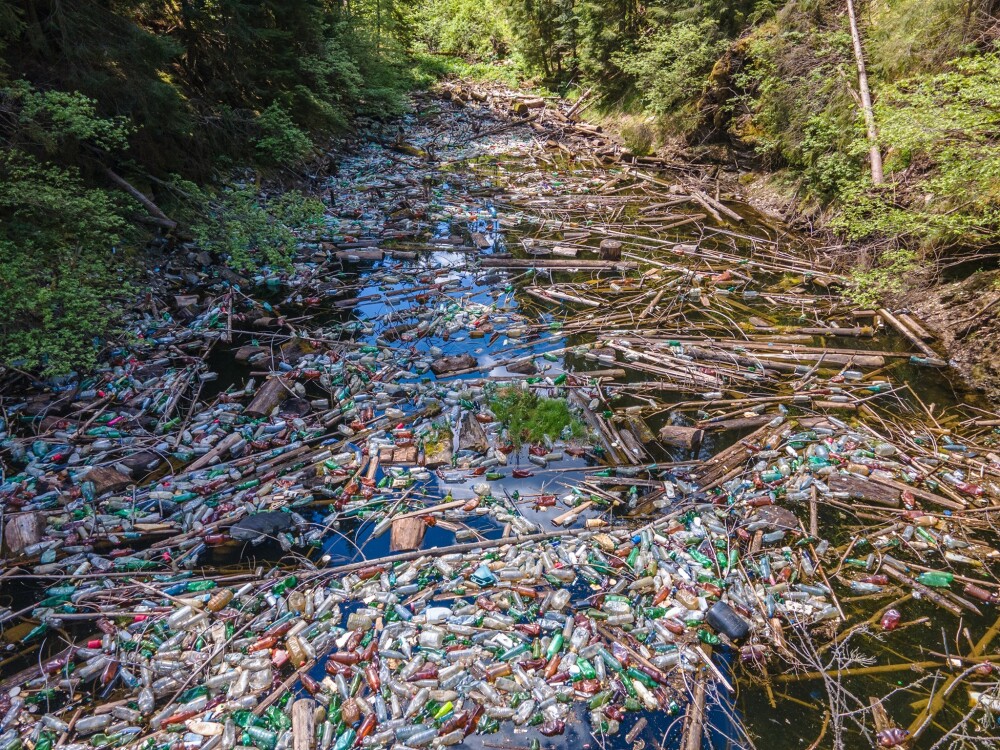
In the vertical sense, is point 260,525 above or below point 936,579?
above

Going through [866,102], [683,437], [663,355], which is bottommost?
[683,437]

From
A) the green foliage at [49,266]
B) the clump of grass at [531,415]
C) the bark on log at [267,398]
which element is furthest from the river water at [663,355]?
the green foliage at [49,266]

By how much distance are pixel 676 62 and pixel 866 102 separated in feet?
21.2

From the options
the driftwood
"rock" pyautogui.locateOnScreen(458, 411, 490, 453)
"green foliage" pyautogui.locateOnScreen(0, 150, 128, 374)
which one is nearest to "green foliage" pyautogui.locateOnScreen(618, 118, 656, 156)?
"rock" pyautogui.locateOnScreen(458, 411, 490, 453)

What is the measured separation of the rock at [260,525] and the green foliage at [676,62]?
15830mm

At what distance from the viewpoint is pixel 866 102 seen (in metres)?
9.89

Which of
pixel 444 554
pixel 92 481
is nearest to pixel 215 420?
pixel 92 481

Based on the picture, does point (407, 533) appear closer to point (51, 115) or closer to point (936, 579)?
point (936, 579)

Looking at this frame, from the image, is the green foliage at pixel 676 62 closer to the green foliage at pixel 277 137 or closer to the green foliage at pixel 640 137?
the green foliage at pixel 640 137

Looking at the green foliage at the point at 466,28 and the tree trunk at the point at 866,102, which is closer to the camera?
the tree trunk at the point at 866,102

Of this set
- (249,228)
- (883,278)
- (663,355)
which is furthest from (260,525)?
(883,278)

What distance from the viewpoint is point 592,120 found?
2050cm

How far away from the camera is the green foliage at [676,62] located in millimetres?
14375

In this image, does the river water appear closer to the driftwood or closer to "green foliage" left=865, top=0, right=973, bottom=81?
the driftwood
